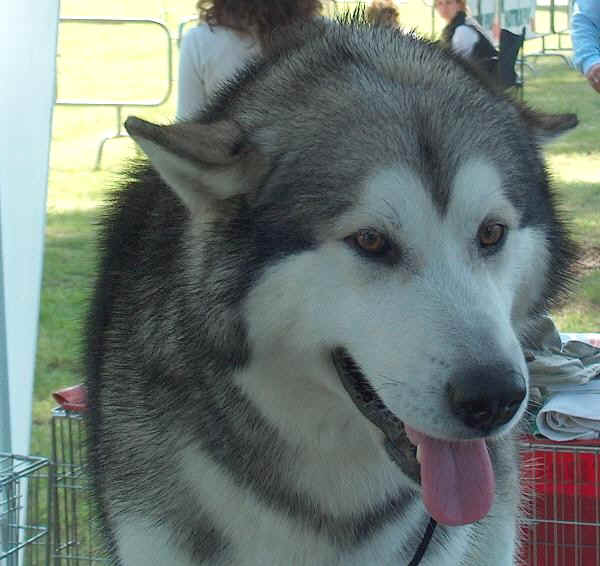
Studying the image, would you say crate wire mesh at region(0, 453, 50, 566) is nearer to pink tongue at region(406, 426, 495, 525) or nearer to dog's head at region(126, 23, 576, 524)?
dog's head at region(126, 23, 576, 524)

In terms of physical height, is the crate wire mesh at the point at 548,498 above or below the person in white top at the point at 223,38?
below

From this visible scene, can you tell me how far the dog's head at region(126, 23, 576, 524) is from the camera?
1987 mm

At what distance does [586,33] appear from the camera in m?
5.89

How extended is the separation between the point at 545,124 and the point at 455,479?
0.86m

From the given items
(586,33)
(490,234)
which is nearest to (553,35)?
(586,33)

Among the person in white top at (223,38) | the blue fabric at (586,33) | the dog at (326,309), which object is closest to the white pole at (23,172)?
the person in white top at (223,38)

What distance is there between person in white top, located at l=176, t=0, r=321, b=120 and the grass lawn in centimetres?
55

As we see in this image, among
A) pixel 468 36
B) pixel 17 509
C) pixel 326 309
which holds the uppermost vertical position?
pixel 468 36

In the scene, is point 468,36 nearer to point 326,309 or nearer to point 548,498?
point 548,498

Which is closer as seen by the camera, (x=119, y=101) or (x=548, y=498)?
(x=548, y=498)

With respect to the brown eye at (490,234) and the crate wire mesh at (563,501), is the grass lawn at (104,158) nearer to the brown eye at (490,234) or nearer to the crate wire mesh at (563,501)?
the crate wire mesh at (563,501)

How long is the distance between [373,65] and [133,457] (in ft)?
3.45

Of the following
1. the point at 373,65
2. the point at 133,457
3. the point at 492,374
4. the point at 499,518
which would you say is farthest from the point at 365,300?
the point at 499,518

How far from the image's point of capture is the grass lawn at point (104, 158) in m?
6.28
